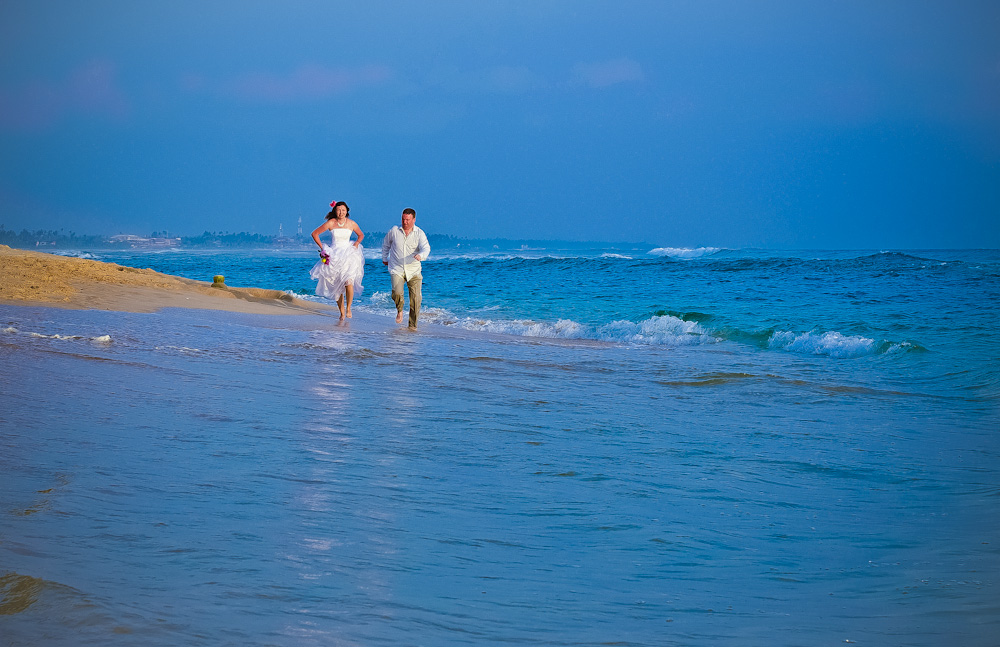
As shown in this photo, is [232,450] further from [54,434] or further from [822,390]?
[822,390]

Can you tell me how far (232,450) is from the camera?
4.02 meters

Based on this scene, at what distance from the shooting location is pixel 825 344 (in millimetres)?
11727

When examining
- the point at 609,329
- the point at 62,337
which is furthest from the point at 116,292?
the point at 609,329

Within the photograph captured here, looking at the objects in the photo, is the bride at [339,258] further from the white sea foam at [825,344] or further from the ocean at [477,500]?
the white sea foam at [825,344]

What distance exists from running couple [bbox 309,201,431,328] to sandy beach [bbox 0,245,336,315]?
1548 millimetres

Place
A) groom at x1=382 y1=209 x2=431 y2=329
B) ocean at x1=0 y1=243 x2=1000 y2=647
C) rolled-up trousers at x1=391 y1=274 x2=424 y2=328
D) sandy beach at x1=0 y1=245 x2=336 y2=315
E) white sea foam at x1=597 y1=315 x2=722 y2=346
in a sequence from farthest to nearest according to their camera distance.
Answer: white sea foam at x1=597 y1=315 x2=722 y2=346, rolled-up trousers at x1=391 y1=274 x2=424 y2=328, groom at x1=382 y1=209 x2=431 y2=329, sandy beach at x1=0 y1=245 x2=336 y2=315, ocean at x1=0 y1=243 x2=1000 y2=647

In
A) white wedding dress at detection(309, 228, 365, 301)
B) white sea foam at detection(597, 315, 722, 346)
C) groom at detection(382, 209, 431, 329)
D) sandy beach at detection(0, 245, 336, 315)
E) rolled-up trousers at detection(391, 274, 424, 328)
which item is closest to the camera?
sandy beach at detection(0, 245, 336, 315)

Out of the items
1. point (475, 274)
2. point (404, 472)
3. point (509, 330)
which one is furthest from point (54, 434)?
point (475, 274)

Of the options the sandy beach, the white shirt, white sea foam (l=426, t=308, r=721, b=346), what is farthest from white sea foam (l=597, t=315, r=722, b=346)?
the sandy beach

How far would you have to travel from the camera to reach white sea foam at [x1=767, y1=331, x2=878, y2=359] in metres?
11.3

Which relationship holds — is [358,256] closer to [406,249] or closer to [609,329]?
[406,249]

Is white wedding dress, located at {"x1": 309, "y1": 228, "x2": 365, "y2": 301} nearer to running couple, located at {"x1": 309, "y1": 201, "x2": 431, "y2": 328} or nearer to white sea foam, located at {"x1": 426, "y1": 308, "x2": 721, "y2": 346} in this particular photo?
running couple, located at {"x1": 309, "y1": 201, "x2": 431, "y2": 328}

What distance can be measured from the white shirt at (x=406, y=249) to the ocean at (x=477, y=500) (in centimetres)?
397

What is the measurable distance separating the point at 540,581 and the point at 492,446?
1964 millimetres
